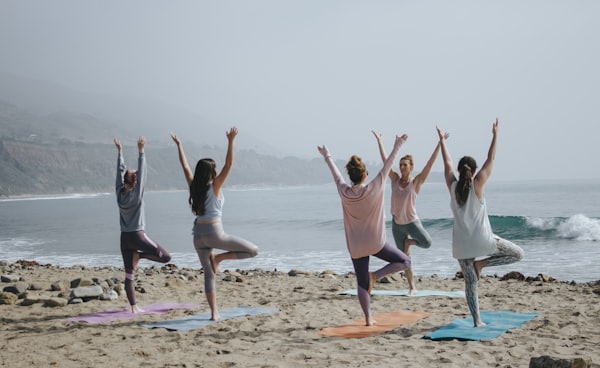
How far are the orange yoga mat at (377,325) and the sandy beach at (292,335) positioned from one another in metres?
0.13

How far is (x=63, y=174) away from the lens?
484 ft

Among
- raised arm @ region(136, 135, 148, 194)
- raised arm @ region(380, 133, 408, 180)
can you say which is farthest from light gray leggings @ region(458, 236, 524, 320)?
raised arm @ region(136, 135, 148, 194)

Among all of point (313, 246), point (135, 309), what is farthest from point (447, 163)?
point (313, 246)

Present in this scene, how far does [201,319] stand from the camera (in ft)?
24.2

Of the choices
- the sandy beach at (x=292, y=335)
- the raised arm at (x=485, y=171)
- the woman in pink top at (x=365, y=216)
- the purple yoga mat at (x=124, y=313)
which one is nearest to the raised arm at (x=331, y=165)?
the woman in pink top at (x=365, y=216)

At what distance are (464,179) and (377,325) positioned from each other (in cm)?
209

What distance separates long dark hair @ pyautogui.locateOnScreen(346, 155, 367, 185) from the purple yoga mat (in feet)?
11.7

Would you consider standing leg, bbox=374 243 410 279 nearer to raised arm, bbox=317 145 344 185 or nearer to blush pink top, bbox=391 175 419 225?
raised arm, bbox=317 145 344 185

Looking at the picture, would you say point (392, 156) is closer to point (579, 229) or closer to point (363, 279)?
point (363, 279)

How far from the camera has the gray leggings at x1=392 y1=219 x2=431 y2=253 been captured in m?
8.54

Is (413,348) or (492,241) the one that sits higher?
(492,241)

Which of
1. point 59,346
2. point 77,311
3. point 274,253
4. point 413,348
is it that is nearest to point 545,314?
point 413,348

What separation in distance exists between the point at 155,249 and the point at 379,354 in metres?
3.53

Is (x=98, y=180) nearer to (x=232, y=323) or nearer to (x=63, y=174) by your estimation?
(x=63, y=174)
